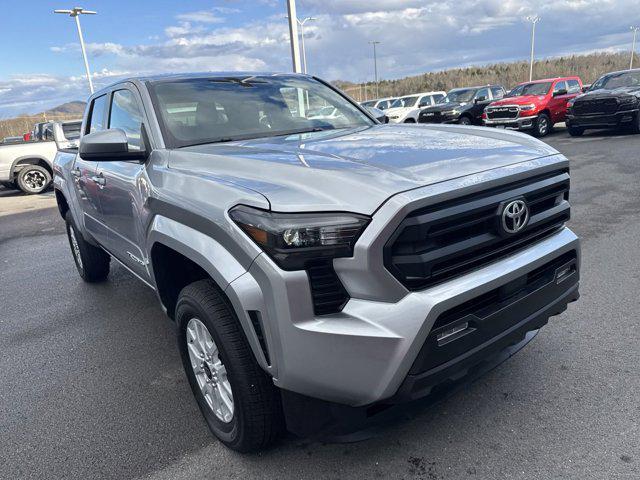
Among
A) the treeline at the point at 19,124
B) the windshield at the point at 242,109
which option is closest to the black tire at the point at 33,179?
the windshield at the point at 242,109

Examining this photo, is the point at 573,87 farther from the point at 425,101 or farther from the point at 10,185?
the point at 10,185

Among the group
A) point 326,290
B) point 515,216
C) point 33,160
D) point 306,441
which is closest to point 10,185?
point 33,160

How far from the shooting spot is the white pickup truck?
12.9 metres

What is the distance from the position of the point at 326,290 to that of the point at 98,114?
356cm

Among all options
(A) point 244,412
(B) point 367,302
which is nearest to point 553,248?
(B) point 367,302

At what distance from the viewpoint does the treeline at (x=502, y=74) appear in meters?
59.4

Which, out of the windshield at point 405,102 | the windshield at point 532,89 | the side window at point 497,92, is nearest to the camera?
the windshield at point 532,89

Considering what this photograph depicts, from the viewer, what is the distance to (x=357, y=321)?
194cm

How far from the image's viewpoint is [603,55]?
69938mm

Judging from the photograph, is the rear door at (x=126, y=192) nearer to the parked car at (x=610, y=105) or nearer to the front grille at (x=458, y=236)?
the front grille at (x=458, y=236)

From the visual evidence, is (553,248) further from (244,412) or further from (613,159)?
(613,159)

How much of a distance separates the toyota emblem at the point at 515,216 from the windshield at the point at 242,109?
5.28 ft

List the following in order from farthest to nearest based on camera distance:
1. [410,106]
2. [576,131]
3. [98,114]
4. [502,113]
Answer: [410,106], [502,113], [576,131], [98,114]

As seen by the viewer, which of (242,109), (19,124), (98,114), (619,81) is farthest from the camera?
(19,124)
